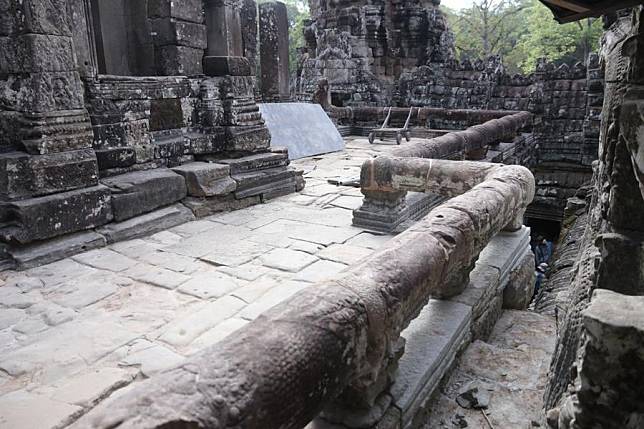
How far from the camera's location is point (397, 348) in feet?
7.35

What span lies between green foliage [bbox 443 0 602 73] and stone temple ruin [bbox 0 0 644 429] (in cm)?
2630

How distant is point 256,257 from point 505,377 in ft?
7.48

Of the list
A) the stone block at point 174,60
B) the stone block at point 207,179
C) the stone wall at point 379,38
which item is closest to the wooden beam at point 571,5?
the stone block at point 207,179

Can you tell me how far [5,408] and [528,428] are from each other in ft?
8.22

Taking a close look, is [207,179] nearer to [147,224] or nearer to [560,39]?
[147,224]

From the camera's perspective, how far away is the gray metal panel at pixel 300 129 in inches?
350

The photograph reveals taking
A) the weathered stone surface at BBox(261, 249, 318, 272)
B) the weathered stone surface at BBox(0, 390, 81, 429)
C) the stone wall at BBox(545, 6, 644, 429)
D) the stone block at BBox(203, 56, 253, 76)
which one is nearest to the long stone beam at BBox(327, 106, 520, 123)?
the stone block at BBox(203, 56, 253, 76)

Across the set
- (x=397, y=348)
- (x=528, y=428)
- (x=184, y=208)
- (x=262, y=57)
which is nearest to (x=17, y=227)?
(x=184, y=208)

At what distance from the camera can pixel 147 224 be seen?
15.8 feet

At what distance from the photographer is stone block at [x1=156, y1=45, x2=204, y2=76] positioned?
583 centimetres

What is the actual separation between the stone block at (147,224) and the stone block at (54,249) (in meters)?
0.13

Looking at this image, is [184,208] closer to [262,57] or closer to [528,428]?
[528,428]

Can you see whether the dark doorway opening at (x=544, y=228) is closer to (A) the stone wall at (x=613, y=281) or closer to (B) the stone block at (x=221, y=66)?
(B) the stone block at (x=221, y=66)

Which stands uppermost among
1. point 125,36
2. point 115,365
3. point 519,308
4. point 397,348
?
point 125,36
